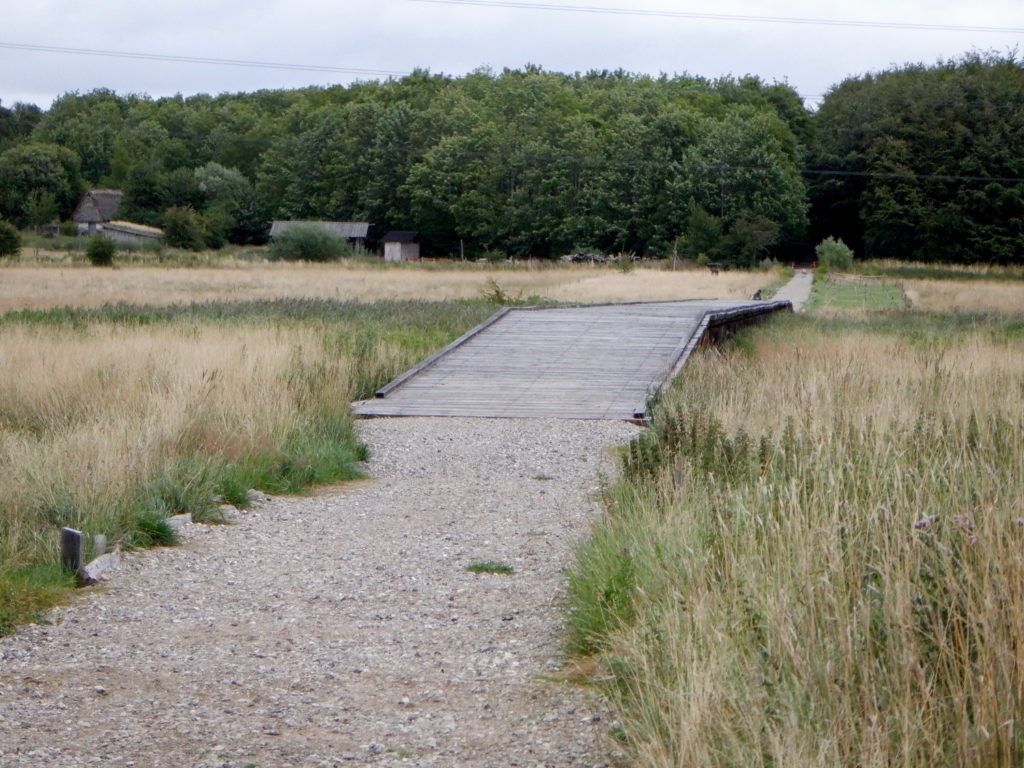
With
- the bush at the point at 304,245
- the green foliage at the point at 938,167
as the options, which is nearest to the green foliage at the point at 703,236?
the green foliage at the point at 938,167

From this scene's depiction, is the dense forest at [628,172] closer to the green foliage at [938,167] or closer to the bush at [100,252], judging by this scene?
the green foliage at [938,167]

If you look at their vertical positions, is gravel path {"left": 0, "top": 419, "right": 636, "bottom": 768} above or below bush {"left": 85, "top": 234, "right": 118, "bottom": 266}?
below

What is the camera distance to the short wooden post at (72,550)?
5977 mm

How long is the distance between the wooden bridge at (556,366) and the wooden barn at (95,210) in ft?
242

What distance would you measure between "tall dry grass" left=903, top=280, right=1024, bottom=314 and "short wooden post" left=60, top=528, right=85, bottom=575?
1251 inches

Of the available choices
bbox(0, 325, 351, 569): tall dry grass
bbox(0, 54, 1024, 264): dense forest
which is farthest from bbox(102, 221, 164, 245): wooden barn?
bbox(0, 325, 351, 569): tall dry grass

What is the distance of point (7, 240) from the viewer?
55.9 metres

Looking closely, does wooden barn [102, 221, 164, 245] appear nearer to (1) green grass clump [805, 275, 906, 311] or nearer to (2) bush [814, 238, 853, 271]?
(2) bush [814, 238, 853, 271]

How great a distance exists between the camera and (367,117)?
88.1 m

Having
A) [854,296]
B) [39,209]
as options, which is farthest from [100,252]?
[39,209]

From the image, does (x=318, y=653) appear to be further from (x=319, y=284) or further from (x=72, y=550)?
(x=319, y=284)

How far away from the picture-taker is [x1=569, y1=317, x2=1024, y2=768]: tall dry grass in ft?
9.96

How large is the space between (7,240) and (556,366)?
1888 inches

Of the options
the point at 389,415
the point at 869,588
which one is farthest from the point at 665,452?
the point at 389,415
